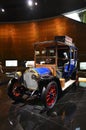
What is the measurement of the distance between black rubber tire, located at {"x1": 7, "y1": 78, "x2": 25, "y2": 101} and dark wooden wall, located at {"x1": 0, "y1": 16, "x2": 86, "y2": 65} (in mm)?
5378

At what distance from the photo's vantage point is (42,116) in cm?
329

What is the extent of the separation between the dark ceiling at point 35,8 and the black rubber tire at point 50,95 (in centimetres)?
583

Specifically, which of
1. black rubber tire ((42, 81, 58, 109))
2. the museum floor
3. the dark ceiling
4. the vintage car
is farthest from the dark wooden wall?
the museum floor

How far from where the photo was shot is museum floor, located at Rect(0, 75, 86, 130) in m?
2.81

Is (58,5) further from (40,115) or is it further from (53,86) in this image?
(40,115)

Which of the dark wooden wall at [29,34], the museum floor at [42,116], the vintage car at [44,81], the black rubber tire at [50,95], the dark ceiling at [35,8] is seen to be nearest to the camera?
the museum floor at [42,116]

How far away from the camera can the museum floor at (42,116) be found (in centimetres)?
281

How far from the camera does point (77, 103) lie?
4211mm

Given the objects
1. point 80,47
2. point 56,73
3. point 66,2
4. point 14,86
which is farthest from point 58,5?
point 14,86

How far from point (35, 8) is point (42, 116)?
299 inches

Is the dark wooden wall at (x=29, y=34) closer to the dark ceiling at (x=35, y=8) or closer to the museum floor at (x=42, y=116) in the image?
the dark ceiling at (x=35, y=8)

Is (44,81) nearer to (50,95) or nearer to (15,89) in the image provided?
(50,95)

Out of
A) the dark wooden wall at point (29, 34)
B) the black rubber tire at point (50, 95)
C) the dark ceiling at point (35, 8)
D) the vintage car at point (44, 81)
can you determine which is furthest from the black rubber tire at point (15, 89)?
the dark ceiling at point (35, 8)

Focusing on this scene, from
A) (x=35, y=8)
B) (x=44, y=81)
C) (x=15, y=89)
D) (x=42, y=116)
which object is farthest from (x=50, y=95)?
(x=35, y=8)
